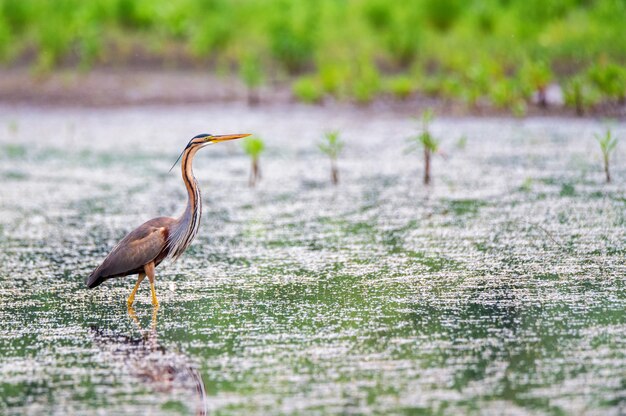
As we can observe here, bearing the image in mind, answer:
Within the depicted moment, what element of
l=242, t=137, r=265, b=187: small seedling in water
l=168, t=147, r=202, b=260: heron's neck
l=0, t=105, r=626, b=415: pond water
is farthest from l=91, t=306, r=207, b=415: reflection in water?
l=242, t=137, r=265, b=187: small seedling in water

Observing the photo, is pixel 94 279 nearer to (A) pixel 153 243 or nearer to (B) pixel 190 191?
(A) pixel 153 243

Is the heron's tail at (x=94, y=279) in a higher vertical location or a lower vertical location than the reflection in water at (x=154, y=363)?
higher

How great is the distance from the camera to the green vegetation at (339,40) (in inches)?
831

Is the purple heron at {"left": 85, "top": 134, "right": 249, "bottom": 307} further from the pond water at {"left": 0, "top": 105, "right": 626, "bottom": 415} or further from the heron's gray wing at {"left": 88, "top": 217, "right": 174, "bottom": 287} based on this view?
the pond water at {"left": 0, "top": 105, "right": 626, "bottom": 415}

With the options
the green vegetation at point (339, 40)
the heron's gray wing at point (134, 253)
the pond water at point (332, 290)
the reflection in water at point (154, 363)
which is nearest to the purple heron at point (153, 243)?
the heron's gray wing at point (134, 253)

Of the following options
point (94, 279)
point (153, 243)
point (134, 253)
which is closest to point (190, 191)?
point (153, 243)

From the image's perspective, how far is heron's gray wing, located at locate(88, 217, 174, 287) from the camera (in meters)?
7.51

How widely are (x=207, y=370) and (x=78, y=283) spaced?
8.63 feet

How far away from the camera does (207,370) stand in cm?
595

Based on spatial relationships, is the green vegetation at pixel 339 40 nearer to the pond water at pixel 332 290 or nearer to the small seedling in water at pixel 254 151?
the pond water at pixel 332 290

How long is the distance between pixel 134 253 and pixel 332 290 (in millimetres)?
1340

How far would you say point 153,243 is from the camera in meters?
7.62

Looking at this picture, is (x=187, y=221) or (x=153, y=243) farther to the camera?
(x=187, y=221)

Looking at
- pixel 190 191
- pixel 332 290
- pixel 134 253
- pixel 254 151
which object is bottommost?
pixel 332 290
